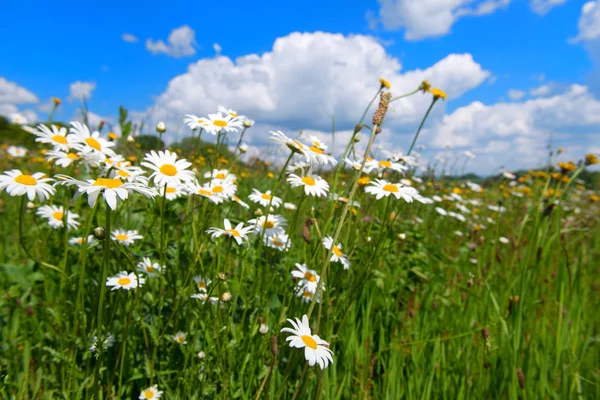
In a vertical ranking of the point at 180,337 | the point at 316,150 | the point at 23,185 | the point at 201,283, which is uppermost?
the point at 316,150

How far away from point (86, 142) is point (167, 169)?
1.77 ft

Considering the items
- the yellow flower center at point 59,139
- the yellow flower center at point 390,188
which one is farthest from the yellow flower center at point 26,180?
the yellow flower center at point 390,188

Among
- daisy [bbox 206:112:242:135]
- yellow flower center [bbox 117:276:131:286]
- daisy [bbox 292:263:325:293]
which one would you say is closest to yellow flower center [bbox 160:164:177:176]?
daisy [bbox 206:112:242:135]

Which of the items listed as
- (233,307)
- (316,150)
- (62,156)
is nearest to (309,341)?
(233,307)

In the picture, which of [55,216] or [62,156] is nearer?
[62,156]

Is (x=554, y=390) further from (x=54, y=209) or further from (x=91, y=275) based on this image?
(x=54, y=209)

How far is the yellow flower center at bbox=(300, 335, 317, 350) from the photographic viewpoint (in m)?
1.13

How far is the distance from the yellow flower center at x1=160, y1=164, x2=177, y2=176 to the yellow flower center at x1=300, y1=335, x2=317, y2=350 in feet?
2.70

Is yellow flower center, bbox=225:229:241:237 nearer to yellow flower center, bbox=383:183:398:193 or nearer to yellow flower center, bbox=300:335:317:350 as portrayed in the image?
yellow flower center, bbox=300:335:317:350

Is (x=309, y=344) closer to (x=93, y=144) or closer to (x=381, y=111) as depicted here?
(x=381, y=111)

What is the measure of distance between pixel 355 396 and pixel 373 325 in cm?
66

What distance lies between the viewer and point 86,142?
5.73 feet

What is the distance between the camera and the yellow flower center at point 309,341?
3.70ft

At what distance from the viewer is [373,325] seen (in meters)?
2.27
